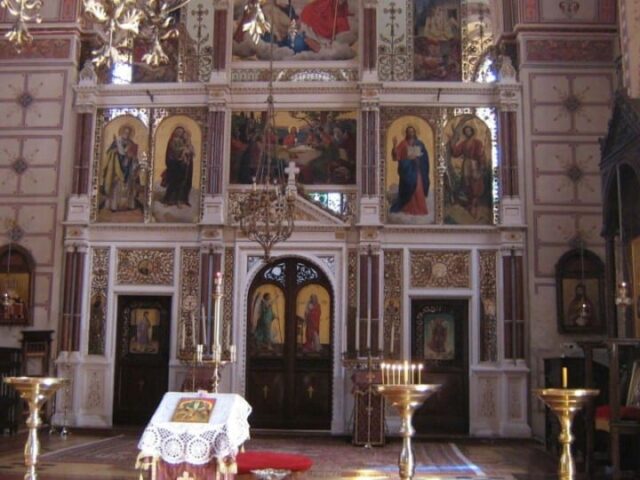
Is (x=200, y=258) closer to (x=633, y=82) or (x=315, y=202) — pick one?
(x=315, y=202)

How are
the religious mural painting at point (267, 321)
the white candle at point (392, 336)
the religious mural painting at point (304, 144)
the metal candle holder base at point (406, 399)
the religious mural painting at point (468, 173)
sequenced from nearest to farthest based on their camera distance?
the metal candle holder base at point (406, 399) < the white candle at point (392, 336) < the religious mural painting at point (267, 321) < the religious mural painting at point (468, 173) < the religious mural painting at point (304, 144)

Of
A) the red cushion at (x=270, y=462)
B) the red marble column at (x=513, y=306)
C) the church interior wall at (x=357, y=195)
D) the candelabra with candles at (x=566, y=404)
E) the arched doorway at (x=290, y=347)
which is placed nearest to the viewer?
the candelabra with candles at (x=566, y=404)

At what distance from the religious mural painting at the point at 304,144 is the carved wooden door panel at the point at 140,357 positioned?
3.00 m

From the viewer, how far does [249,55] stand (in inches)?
663

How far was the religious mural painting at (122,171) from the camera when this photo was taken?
16.4 meters

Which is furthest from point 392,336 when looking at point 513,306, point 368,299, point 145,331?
point 145,331

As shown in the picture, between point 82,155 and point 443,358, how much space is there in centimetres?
791

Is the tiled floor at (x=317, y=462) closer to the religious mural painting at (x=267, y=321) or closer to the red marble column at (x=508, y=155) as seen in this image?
the religious mural painting at (x=267, y=321)

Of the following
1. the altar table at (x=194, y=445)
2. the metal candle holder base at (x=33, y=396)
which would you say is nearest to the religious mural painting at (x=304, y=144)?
the altar table at (x=194, y=445)

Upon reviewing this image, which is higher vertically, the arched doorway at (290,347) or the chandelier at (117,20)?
the chandelier at (117,20)

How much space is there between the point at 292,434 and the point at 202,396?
7201 millimetres

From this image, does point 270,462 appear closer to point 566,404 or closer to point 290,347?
point 566,404

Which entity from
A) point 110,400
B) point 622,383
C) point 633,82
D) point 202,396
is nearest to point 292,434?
point 110,400

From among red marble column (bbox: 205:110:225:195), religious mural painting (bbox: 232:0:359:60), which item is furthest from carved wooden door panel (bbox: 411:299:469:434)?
religious mural painting (bbox: 232:0:359:60)
